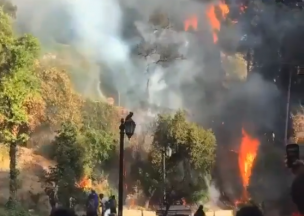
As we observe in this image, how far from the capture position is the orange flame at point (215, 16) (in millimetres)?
34500

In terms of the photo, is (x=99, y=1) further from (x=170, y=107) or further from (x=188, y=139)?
(x=188, y=139)

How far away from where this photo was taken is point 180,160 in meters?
29.4

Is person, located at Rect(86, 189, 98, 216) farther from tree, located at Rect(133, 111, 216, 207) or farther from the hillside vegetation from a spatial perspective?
tree, located at Rect(133, 111, 216, 207)

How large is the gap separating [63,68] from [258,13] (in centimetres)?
1296

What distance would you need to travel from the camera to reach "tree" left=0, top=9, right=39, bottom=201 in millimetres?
23109

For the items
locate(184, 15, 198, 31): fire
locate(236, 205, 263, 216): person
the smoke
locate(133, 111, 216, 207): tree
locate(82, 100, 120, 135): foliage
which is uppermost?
locate(184, 15, 198, 31): fire

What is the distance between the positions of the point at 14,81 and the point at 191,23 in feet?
48.4

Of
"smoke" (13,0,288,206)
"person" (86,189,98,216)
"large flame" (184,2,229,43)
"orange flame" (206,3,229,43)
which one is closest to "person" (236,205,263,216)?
"person" (86,189,98,216)

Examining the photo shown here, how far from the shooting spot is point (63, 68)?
101 feet

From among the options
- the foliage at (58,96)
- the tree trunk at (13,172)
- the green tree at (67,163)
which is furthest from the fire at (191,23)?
the tree trunk at (13,172)

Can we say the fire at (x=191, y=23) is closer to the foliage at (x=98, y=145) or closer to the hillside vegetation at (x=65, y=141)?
the hillside vegetation at (x=65, y=141)

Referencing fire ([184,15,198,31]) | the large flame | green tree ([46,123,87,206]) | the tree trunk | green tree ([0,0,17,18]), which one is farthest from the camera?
the large flame

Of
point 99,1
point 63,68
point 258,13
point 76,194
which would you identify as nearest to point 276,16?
point 258,13

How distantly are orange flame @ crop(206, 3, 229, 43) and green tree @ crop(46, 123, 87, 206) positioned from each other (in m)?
12.1
